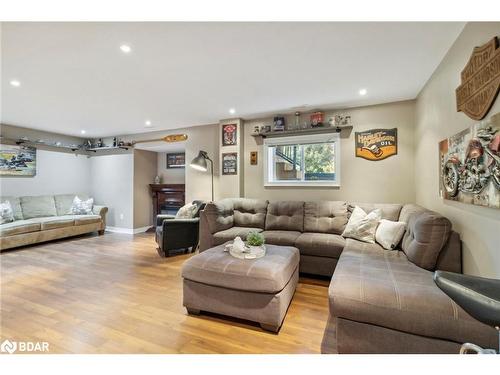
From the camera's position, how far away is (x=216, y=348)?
1.57m

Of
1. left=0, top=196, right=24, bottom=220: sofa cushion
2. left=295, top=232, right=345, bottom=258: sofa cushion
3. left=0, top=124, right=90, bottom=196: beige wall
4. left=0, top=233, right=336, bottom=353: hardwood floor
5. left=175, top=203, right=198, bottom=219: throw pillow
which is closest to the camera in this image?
left=0, top=233, right=336, bottom=353: hardwood floor

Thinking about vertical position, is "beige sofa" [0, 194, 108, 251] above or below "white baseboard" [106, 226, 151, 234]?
above

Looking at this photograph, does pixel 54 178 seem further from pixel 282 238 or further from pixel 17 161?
pixel 282 238

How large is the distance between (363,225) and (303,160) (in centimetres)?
155

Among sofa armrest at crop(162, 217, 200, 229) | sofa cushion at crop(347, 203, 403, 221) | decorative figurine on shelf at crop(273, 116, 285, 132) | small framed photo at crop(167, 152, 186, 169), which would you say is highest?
decorative figurine on shelf at crop(273, 116, 285, 132)

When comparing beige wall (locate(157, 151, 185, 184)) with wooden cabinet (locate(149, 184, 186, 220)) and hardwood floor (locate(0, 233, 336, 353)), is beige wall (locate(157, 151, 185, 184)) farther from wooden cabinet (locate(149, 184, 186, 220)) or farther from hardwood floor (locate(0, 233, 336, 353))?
hardwood floor (locate(0, 233, 336, 353))

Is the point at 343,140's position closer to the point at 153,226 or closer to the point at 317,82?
the point at 317,82

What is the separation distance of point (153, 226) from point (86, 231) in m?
1.46

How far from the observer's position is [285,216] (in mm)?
3383

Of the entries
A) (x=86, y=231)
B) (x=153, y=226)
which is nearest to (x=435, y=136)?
(x=153, y=226)

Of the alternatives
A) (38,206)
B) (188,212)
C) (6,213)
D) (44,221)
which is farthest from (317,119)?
(38,206)

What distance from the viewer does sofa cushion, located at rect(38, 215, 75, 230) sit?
14.3 feet

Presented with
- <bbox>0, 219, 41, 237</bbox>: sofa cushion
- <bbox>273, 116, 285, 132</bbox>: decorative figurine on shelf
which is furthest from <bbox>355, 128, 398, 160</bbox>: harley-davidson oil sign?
<bbox>0, 219, 41, 237</bbox>: sofa cushion

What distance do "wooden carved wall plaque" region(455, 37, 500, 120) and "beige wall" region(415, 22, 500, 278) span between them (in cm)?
6
